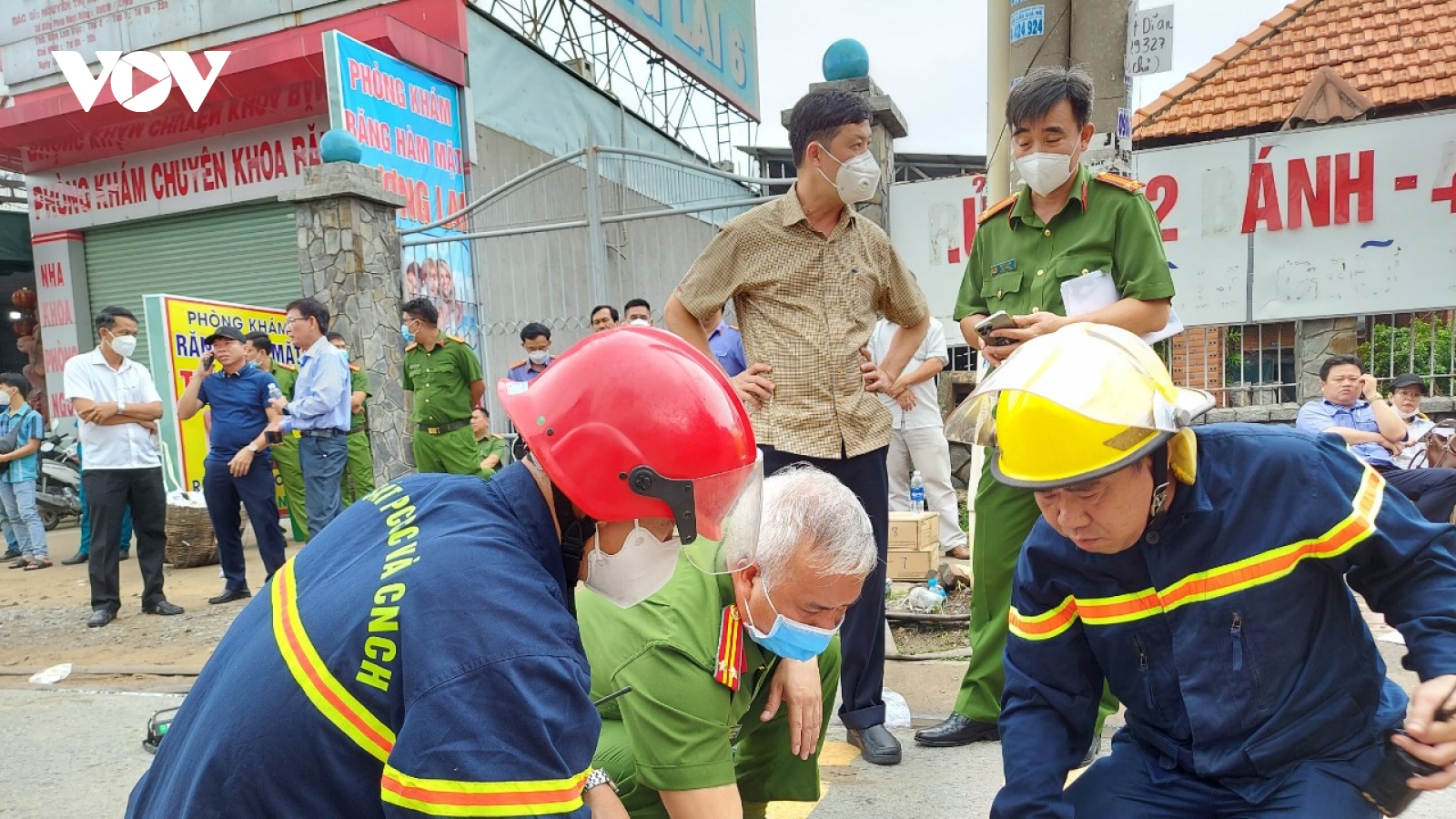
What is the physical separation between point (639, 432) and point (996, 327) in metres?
1.73

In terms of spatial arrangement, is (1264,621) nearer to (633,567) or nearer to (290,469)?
(633,567)

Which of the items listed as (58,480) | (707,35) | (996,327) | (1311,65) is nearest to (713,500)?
(996,327)

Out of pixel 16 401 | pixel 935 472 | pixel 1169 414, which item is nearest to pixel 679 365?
pixel 1169 414

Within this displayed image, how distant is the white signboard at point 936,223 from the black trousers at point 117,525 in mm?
5105

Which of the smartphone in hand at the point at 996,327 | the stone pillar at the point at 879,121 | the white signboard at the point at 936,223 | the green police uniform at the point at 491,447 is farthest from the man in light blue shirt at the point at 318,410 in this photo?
the smartphone in hand at the point at 996,327

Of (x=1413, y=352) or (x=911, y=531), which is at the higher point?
(x=1413, y=352)

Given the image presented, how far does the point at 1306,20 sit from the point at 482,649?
14685mm

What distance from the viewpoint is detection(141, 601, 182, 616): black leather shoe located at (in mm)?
5738

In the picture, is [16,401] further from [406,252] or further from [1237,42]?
[1237,42]

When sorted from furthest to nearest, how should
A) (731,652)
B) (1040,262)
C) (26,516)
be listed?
(26,516)
(1040,262)
(731,652)

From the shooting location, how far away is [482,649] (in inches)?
A: 41.2

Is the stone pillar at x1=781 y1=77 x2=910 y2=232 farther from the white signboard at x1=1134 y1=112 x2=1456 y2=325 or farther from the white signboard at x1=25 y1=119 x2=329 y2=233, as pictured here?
the white signboard at x1=25 y1=119 x2=329 y2=233

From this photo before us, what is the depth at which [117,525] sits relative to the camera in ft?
18.5

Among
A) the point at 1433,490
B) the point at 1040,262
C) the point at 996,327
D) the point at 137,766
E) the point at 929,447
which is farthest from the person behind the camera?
the point at 929,447
